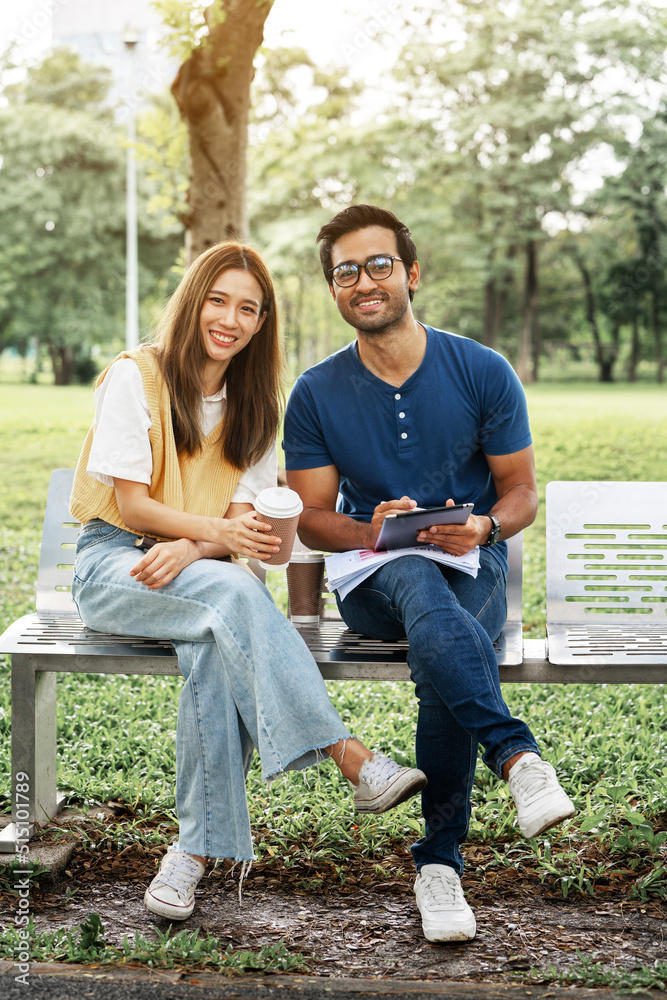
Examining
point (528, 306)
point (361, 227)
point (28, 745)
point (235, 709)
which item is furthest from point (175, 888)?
point (528, 306)

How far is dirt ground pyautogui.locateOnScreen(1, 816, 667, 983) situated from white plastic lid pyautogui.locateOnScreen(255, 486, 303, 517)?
3.61ft

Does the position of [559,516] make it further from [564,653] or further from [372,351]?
[372,351]

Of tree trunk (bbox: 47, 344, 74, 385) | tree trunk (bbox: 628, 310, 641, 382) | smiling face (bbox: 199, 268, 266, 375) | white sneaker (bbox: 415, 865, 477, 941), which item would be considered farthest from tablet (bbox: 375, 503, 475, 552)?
tree trunk (bbox: 47, 344, 74, 385)

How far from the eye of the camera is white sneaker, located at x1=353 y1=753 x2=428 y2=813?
2529mm

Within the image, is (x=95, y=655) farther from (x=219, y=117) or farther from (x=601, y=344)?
(x=601, y=344)

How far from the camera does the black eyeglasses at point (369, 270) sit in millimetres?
3170

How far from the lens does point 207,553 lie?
2.95 meters

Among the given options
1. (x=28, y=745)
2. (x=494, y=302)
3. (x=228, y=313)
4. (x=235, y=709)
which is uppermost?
(x=494, y=302)

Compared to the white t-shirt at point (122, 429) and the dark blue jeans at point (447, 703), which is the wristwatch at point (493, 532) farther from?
the white t-shirt at point (122, 429)

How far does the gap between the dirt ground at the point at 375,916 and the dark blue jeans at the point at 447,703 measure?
22 cm

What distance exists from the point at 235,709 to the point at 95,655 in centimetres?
52

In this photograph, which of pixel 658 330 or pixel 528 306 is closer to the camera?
pixel 658 330

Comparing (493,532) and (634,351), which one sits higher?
(634,351)

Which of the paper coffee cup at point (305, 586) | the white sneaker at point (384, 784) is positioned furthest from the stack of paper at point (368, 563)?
the white sneaker at point (384, 784)
